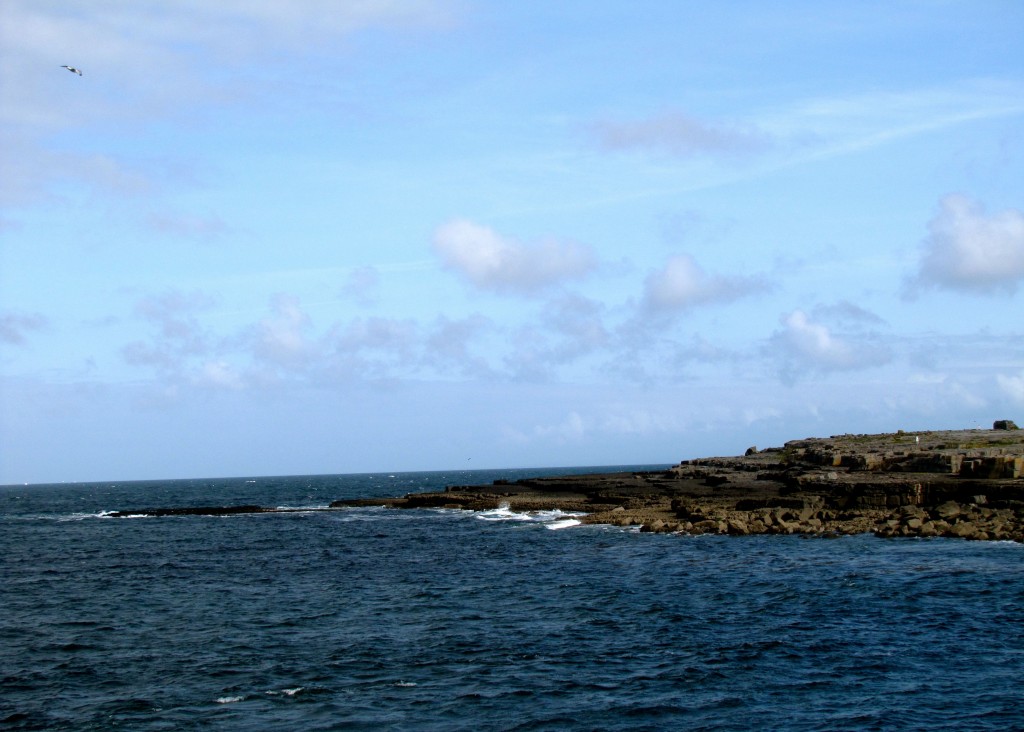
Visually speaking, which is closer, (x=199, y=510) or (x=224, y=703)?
(x=224, y=703)

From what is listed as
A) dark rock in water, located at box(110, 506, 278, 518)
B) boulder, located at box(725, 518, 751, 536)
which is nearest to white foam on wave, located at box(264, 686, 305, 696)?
boulder, located at box(725, 518, 751, 536)

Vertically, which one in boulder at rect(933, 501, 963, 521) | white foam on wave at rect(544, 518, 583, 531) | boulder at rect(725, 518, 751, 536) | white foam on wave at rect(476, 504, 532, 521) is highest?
boulder at rect(933, 501, 963, 521)

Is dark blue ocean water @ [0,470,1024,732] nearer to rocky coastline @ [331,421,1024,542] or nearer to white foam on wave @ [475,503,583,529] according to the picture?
rocky coastline @ [331,421,1024,542]

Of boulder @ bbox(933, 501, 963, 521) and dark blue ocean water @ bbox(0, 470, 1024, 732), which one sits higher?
boulder @ bbox(933, 501, 963, 521)

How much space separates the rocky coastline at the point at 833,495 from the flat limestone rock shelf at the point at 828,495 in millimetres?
102

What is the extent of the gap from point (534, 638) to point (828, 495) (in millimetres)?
42032

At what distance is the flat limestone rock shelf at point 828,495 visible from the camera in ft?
192

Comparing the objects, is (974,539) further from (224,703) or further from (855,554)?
(224,703)

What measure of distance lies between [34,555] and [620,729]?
5486 cm

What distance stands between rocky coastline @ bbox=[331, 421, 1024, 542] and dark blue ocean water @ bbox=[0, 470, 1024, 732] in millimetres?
4070

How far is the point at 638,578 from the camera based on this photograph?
147ft

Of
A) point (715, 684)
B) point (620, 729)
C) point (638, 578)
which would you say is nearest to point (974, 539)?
point (638, 578)

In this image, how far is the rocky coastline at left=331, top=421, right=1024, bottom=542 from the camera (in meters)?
58.2

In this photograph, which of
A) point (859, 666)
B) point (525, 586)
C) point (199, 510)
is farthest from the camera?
point (199, 510)
